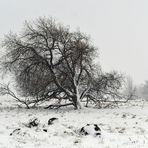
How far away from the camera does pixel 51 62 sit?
82.4 ft

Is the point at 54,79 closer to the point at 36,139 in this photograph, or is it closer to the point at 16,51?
the point at 16,51

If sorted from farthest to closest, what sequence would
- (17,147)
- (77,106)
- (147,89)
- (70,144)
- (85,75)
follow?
(147,89) < (85,75) < (77,106) < (70,144) < (17,147)

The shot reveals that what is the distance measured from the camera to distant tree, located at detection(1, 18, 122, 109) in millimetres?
24859

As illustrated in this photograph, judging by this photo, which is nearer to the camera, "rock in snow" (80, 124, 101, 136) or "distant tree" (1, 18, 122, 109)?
"rock in snow" (80, 124, 101, 136)

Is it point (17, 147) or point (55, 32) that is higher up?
point (55, 32)

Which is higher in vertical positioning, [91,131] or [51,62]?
[51,62]

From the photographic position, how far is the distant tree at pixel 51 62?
24859 millimetres

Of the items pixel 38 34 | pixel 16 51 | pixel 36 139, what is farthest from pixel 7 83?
pixel 36 139

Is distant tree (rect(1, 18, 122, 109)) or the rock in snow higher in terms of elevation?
→ distant tree (rect(1, 18, 122, 109))

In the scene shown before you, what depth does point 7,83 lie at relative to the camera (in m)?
27.5

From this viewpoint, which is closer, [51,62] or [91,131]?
[91,131]

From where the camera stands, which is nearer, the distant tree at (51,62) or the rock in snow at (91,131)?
the rock in snow at (91,131)

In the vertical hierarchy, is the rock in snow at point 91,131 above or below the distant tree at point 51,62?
below

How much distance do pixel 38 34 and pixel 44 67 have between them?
10.2ft
